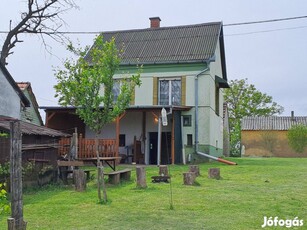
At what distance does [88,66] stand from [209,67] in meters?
15.4

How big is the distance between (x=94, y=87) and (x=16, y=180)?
3526mm

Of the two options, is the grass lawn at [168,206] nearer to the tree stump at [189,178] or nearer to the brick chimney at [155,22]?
the tree stump at [189,178]

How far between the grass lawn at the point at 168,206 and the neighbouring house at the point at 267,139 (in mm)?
33587

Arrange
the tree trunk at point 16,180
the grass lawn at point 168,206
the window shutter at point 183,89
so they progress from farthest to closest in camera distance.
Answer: the window shutter at point 183,89
the grass lawn at point 168,206
the tree trunk at point 16,180

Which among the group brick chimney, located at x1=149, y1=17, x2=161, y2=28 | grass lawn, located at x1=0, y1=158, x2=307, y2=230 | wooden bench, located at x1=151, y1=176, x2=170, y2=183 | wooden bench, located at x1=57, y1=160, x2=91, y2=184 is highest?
brick chimney, located at x1=149, y1=17, x2=161, y2=28

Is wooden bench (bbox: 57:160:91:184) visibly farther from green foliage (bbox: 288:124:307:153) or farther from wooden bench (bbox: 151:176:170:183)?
green foliage (bbox: 288:124:307:153)

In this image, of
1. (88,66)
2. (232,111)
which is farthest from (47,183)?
(232,111)

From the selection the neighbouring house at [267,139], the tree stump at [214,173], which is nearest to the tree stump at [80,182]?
the tree stump at [214,173]

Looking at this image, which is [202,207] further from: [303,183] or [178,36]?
[178,36]

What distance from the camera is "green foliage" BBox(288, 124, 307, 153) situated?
42.1m

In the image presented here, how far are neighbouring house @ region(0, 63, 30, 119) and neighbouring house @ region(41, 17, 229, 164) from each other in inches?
185

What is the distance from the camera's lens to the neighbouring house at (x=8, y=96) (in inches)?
682

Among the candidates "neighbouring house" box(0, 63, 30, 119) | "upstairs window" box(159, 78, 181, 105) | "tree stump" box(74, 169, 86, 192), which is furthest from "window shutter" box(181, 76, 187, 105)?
"tree stump" box(74, 169, 86, 192)

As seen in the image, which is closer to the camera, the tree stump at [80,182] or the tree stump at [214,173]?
the tree stump at [80,182]
